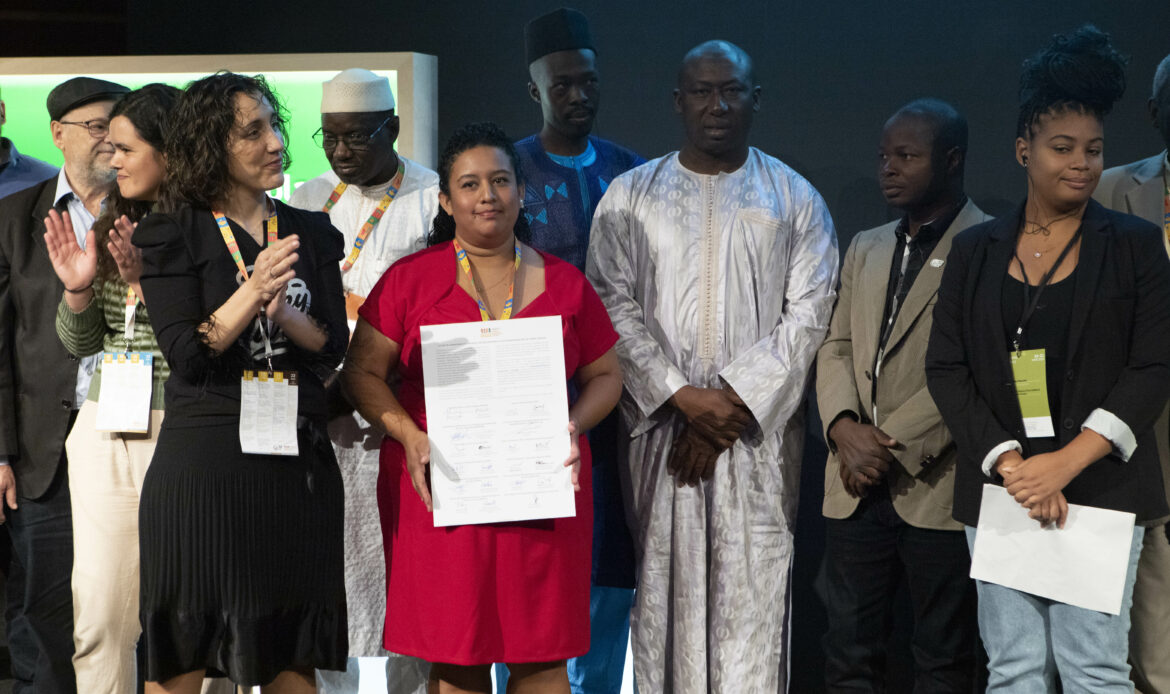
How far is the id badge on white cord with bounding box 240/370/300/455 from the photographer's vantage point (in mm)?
2531

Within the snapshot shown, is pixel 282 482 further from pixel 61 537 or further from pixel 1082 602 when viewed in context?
pixel 1082 602

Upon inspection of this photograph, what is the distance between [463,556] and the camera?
282 cm

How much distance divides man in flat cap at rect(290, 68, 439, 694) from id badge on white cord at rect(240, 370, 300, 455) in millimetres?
979

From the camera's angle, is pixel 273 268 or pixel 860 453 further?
pixel 860 453

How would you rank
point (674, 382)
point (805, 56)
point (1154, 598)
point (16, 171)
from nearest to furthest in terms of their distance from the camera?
1. point (1154, 598)
2. point (674, 382)
3. point (16, 171)
4. point (805, 56)

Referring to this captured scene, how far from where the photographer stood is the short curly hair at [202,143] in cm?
259

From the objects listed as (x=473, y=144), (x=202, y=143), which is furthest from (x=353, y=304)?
(x=202, y=143)

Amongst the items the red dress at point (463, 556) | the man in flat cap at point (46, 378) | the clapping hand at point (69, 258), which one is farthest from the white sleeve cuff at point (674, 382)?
the man in flat cap at point (46, 378)

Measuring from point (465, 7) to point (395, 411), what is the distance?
91.5 inches

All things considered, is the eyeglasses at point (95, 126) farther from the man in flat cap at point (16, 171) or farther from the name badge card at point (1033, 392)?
the name badge card at point (1033, 392)

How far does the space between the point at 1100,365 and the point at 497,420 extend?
4.86 feet

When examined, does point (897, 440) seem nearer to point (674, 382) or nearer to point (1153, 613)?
point (674, 382)

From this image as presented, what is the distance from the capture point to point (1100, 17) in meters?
4.20

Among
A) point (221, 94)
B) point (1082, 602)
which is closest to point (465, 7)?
point (221, 94)
